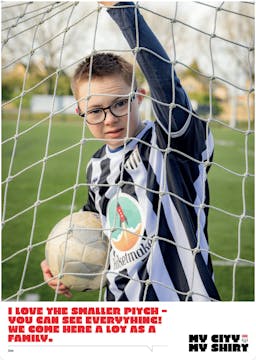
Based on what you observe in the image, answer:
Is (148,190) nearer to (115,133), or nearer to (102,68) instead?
(115,133)

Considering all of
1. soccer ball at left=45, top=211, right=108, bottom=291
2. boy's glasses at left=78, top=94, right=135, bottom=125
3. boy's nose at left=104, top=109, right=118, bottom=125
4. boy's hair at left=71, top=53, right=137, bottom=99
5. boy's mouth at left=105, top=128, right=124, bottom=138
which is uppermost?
boy's hair at left=71, top=53, right=137, bottom=99

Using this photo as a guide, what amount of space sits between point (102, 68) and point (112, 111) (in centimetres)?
12

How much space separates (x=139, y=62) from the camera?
1093mm

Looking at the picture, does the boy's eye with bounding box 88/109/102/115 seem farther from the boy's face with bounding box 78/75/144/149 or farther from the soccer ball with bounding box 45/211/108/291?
the soccer ball with bounding box 45/211/108/291

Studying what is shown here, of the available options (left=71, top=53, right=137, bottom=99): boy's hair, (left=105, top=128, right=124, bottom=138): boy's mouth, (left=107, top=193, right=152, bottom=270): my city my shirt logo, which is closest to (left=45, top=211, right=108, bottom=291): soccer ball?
(left=107, top=193, right=152, bottom=270): my city my shirt logo

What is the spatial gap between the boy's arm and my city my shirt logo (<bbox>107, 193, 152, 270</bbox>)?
0.80 feet

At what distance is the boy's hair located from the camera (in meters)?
1.29

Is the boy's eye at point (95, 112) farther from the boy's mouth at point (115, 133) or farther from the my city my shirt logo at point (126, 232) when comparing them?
the my city my shirt logo at point (126, 232)
